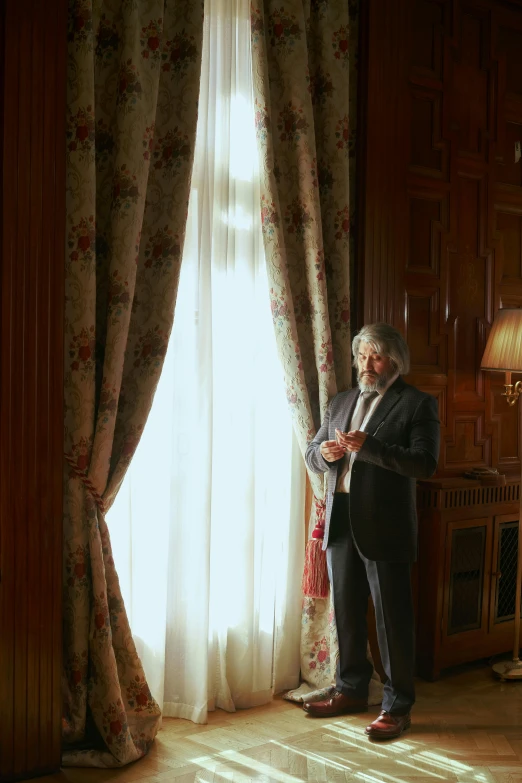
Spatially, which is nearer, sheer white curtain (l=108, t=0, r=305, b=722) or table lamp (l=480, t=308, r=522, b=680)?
sheer white curtain (l=108, t=0, r=305, b=722)

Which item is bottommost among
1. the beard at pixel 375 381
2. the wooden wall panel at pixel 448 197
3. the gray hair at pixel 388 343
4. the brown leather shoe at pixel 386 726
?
the brown leather shoe at pixel 386 726

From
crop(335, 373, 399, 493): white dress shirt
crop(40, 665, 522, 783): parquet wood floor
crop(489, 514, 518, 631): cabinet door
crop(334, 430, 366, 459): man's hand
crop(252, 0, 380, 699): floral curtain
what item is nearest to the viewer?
crop(40, 665, 522, 783): parquet wood floor

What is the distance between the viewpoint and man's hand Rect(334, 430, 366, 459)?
3330 millimetres

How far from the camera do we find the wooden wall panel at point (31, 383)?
9.50ft

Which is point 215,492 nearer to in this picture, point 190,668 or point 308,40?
point 190,668

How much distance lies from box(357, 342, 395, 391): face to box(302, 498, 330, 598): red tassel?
24.4 inches

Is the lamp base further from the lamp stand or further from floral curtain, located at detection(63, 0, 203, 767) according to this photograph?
floral curtain, located at detection(63, 0, 203, 767)

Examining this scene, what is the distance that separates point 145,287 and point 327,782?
6.05 feet

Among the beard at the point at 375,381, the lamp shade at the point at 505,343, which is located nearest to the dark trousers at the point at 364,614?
the beard at the point at 375,381

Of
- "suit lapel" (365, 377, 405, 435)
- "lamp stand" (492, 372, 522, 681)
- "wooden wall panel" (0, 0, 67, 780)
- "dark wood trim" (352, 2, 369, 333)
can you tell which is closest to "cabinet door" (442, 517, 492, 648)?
"lamp stand" (492, 372, 522, 681)

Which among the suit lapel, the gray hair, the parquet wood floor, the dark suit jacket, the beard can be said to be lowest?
the parquet wood floor

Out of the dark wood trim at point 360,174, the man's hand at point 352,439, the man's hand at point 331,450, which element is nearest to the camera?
the man's hand at point 352,439

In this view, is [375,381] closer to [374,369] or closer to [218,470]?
[374,369]

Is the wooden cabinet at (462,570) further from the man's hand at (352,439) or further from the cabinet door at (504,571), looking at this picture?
the man's hand at (352,439)
